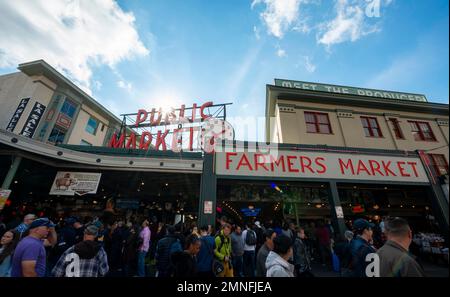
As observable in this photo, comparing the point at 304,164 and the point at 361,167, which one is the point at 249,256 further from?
the point at 361,167

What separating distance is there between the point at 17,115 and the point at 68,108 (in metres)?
4.58

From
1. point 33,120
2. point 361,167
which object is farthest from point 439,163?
point 33,120

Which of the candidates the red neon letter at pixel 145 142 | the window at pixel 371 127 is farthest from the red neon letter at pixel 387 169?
the red neon letter at pixel 145 142

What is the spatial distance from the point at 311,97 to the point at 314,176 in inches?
284

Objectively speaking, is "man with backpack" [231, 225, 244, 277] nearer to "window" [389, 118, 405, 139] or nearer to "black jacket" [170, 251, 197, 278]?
"black jacket" [170, 251, 197, 278]

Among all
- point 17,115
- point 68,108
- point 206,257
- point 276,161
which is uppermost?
point 68,108

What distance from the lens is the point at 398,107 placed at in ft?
51.2

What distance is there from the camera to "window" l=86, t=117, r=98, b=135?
79.5 feet

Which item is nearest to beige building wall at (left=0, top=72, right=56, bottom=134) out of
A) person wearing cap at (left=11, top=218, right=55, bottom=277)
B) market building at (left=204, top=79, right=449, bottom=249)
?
market building at (left=204, top=79, right=449, bottom=249)

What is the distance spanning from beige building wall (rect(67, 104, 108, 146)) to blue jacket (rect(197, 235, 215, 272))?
77.9ft

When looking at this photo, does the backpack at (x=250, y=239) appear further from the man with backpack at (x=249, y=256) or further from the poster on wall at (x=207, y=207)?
the poster on wall at (x=207, y=207)

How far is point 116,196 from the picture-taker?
1628 centimetres

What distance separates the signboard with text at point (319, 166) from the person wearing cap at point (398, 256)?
26.4ft
